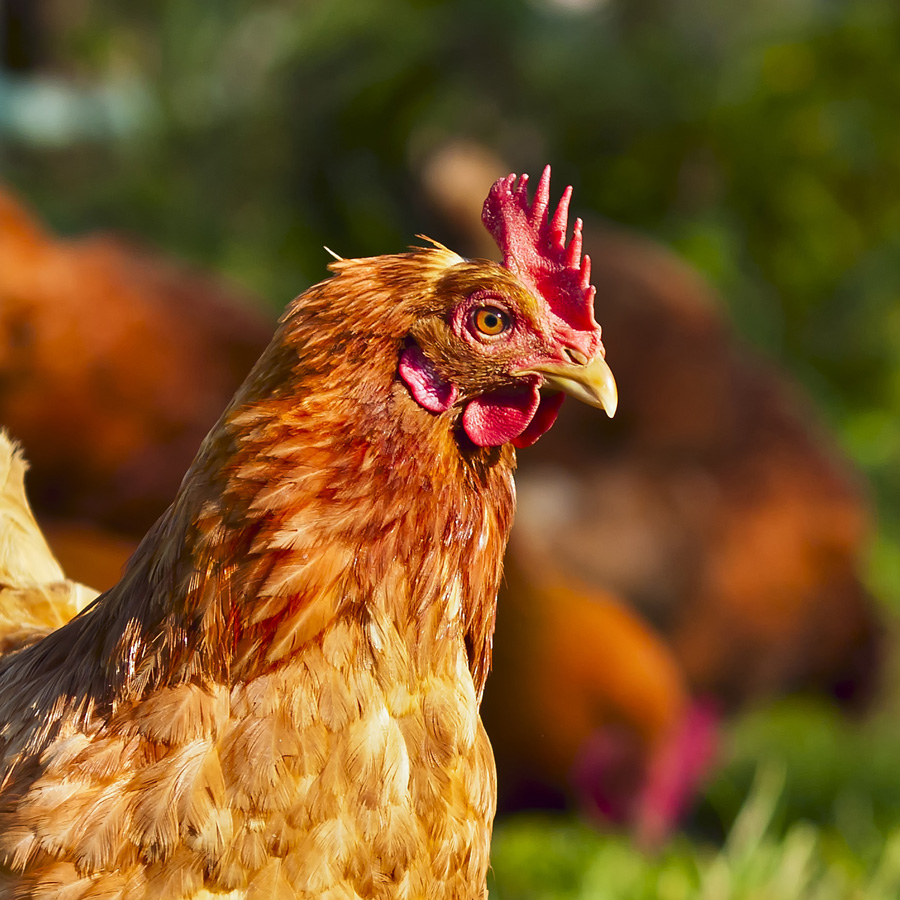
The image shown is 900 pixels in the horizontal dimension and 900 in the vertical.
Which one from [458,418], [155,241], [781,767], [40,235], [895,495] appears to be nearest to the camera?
[458,418]

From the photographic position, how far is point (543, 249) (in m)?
1.70

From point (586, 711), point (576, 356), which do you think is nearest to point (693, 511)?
point (586, 711)

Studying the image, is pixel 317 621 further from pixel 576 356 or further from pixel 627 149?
pixel 627 149

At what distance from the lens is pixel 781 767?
191 inches

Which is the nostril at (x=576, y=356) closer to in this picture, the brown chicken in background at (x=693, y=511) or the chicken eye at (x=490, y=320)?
the chicken eye at (x=490, y=320)

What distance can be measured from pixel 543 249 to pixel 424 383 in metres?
0.29

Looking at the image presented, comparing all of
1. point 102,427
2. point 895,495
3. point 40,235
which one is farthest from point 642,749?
point 895,495

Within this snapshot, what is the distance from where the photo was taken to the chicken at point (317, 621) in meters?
1.52

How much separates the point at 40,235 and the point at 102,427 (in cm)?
83

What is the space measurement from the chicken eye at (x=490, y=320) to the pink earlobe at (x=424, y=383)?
0.08 metres

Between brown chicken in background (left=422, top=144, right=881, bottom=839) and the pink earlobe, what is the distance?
2666mm

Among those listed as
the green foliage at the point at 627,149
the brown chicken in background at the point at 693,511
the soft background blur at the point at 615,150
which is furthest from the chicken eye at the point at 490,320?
the green foliage at the point at 627,149

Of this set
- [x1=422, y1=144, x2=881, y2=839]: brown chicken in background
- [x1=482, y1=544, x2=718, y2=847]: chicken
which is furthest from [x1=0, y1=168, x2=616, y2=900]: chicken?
[x1=422, y1=144, x2=881, y2=839]: brown chicken in background

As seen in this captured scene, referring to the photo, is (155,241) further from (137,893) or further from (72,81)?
(137,893)
